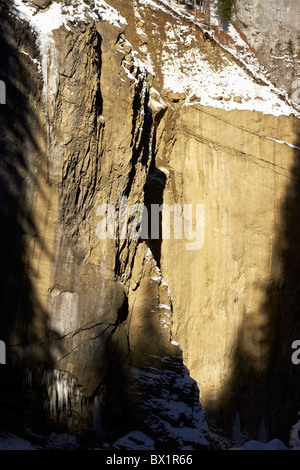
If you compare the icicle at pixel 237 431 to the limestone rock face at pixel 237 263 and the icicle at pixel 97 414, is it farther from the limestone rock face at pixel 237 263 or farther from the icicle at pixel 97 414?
the icicle at pixel 97 414

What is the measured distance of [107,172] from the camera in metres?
14.4

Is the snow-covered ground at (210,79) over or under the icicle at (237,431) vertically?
over

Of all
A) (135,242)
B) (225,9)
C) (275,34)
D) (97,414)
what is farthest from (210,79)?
(97,414)

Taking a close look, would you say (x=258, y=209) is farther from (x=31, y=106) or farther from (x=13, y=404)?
(x=13, y=404)

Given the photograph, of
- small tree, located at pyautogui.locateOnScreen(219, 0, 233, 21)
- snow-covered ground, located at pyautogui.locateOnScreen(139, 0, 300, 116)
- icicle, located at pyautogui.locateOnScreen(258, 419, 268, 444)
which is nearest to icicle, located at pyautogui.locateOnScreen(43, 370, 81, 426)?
icicle, located at pyautogui.locateOnScreen(258, 419, 268, 444)

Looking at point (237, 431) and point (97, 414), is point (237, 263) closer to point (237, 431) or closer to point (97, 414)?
point (237, 431)

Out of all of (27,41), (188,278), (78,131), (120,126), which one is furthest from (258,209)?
(27,41)

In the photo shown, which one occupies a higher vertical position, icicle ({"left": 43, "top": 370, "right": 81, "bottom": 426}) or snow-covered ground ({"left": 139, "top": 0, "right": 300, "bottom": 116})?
snow-covered ground ({"left": 139, "top": 0, "right": 300, "bottom": 116})

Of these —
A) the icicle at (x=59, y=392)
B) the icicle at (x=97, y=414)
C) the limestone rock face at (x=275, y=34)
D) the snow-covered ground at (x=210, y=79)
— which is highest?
the limestone rock face at (x=275, y=34)

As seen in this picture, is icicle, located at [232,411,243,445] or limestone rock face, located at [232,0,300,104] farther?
limestone rock face, located at [232,0,300,104]

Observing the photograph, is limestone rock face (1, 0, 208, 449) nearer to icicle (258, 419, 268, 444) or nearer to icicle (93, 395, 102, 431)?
icicle (93, 395, 102, 431)

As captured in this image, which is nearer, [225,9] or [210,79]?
[210,79]

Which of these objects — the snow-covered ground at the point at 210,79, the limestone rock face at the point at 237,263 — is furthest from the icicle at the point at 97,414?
the snow-covered ground at the point at 210,79

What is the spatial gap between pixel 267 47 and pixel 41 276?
63.6 ft
